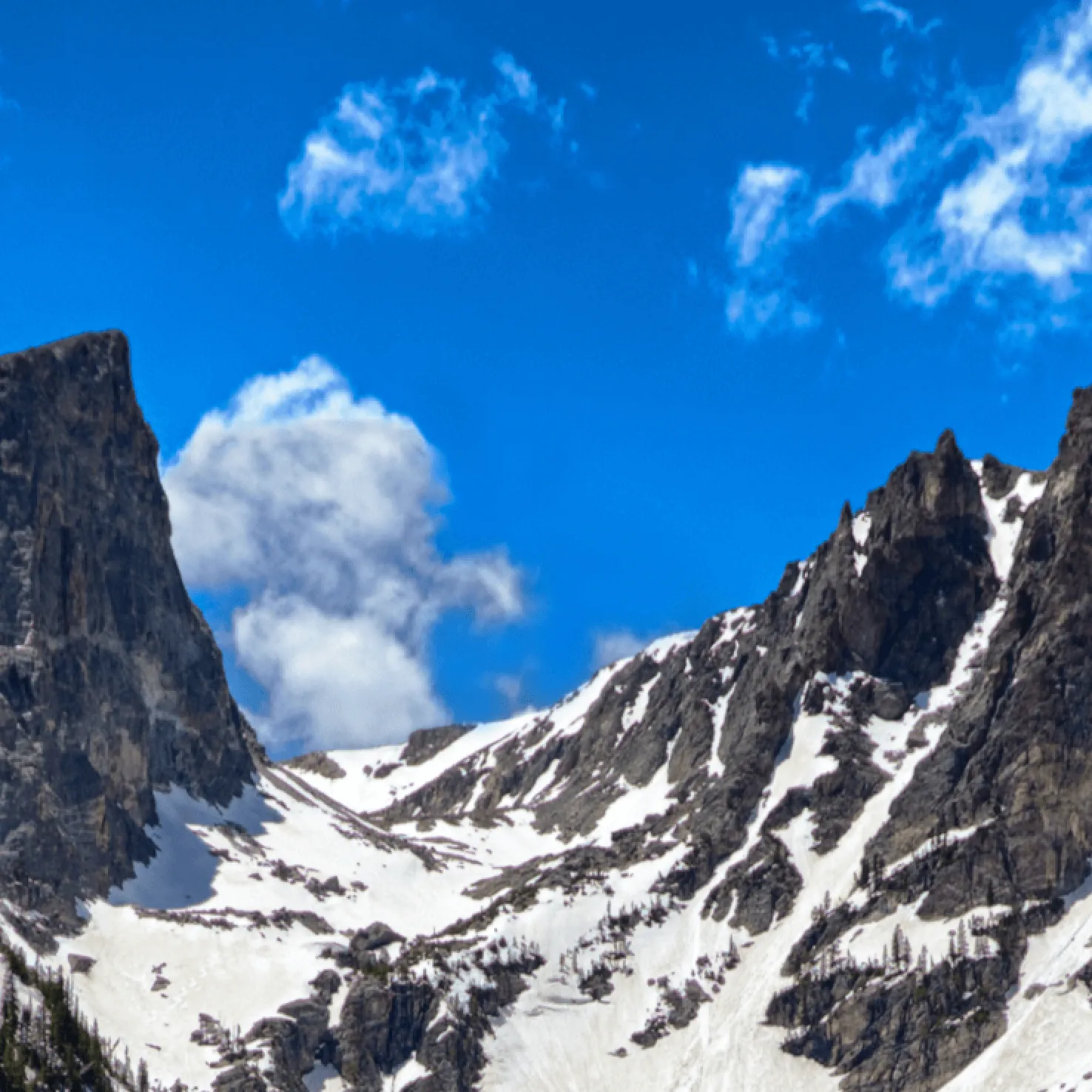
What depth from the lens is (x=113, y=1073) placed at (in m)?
194

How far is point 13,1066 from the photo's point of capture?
174 m

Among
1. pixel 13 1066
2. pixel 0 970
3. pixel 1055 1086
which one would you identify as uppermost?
pixel 0 970

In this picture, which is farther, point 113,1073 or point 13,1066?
point 113,1073

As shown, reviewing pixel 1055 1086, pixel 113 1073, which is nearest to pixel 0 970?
pixel 113 1073

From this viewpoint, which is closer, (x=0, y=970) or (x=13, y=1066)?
(x=13, y=1066)

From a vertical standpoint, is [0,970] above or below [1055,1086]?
above

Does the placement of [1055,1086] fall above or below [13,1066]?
below

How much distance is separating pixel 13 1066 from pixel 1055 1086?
103927mm

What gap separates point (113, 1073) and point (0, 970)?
16.8 meters

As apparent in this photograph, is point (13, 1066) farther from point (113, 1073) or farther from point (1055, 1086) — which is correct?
point (1055, 1086)

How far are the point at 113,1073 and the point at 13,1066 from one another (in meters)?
21.6

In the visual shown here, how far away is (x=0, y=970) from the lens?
652 feet

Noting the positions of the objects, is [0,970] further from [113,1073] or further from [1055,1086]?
[1055,1086]

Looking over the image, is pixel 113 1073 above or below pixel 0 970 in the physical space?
below
